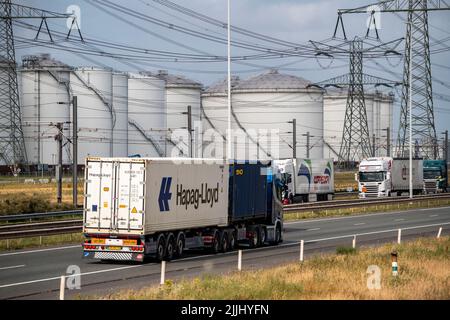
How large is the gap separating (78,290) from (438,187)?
246 feet

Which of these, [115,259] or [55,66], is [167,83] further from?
[115,259]

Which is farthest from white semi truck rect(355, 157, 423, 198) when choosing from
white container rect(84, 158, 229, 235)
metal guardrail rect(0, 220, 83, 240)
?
white container rect(84, 158, 229, 235)

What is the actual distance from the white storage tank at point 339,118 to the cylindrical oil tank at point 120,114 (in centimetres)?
4181

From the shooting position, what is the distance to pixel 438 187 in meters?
92.4

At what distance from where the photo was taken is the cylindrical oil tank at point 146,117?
12675 centimetres

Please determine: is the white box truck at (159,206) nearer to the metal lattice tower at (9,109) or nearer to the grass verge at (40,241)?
the grass verge at (40,241)

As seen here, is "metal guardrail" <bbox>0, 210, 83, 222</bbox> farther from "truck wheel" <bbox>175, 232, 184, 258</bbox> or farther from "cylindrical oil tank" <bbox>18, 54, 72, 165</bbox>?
"cylindrical oil tank" <bbox>18, 54, 72, 165</bbox>

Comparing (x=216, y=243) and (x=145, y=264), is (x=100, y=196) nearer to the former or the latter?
(x=145, y=264)

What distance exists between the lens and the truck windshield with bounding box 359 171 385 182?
257 ft

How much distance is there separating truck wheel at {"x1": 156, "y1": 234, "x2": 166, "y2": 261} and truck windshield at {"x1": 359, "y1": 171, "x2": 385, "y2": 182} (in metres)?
50.9

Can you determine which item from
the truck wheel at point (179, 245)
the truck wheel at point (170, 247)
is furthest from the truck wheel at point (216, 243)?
the truck wheel at point (170, 247)

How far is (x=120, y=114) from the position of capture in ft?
404

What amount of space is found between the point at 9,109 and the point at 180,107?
29.4 m

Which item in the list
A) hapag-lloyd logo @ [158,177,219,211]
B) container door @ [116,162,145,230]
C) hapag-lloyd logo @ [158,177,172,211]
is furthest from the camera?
hapag-lloyd logo @ [158,177,219,211]
